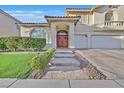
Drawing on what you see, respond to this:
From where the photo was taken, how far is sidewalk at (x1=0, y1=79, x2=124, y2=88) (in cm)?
807

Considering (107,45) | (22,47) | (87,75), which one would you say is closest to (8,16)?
(22,47)

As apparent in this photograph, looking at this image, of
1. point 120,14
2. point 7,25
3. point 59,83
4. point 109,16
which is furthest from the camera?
point 109,16

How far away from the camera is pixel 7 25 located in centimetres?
1372

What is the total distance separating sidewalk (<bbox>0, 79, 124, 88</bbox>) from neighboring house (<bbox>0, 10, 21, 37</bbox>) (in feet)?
16.1

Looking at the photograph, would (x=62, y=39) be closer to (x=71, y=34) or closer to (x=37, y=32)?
(x=71, y=34)

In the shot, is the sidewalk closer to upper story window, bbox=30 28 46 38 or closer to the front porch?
upper story window, bbox=30 28 46 38

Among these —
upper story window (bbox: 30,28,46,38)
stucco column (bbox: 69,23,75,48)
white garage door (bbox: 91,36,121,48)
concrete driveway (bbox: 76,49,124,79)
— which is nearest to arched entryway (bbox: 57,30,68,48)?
stucco column (bbox: 69,23,75,48)

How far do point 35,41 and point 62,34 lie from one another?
9.19m

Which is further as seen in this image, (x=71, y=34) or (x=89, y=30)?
(x=89, y=30)

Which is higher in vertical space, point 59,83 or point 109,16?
point 109,16

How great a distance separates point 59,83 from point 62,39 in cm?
1448

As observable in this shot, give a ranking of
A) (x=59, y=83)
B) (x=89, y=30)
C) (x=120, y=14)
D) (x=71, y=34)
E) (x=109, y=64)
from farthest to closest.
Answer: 1. (x=120, y=14)
2. (x=89, y=30)
3. (x=71, y=34)
4. (x=109, y=64)
5. (x=59, y=83)

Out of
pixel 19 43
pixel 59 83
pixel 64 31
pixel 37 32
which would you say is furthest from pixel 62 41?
pixel 59 83
